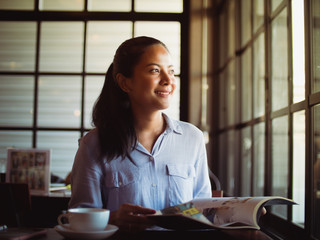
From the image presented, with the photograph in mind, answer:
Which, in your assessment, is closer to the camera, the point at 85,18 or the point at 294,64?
the point at 294,64

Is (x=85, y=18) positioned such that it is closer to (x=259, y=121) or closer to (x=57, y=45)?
(x=57, y=45)

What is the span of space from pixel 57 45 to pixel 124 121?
3206 mm

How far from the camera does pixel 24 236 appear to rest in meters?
0.97

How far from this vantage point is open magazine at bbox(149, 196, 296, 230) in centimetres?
98

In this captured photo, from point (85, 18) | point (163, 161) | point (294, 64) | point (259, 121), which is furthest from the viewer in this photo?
point (85, 18)

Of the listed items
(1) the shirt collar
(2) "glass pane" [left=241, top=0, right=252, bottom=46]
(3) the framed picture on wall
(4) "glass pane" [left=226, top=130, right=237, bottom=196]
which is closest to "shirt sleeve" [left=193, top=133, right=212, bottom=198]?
(1) the shirt collar

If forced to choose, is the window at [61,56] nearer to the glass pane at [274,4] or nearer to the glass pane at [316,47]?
the glass pane at [274,4]

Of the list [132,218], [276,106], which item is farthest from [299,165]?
[132,218]

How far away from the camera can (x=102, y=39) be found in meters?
4.50

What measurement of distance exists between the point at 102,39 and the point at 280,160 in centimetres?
286

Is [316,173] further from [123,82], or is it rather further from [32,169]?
[32,169]

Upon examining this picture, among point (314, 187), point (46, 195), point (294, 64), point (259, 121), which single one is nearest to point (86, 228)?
point (314, 187)

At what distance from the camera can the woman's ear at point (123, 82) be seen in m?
1.62

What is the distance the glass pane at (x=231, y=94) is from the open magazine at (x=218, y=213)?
87.5 inches
